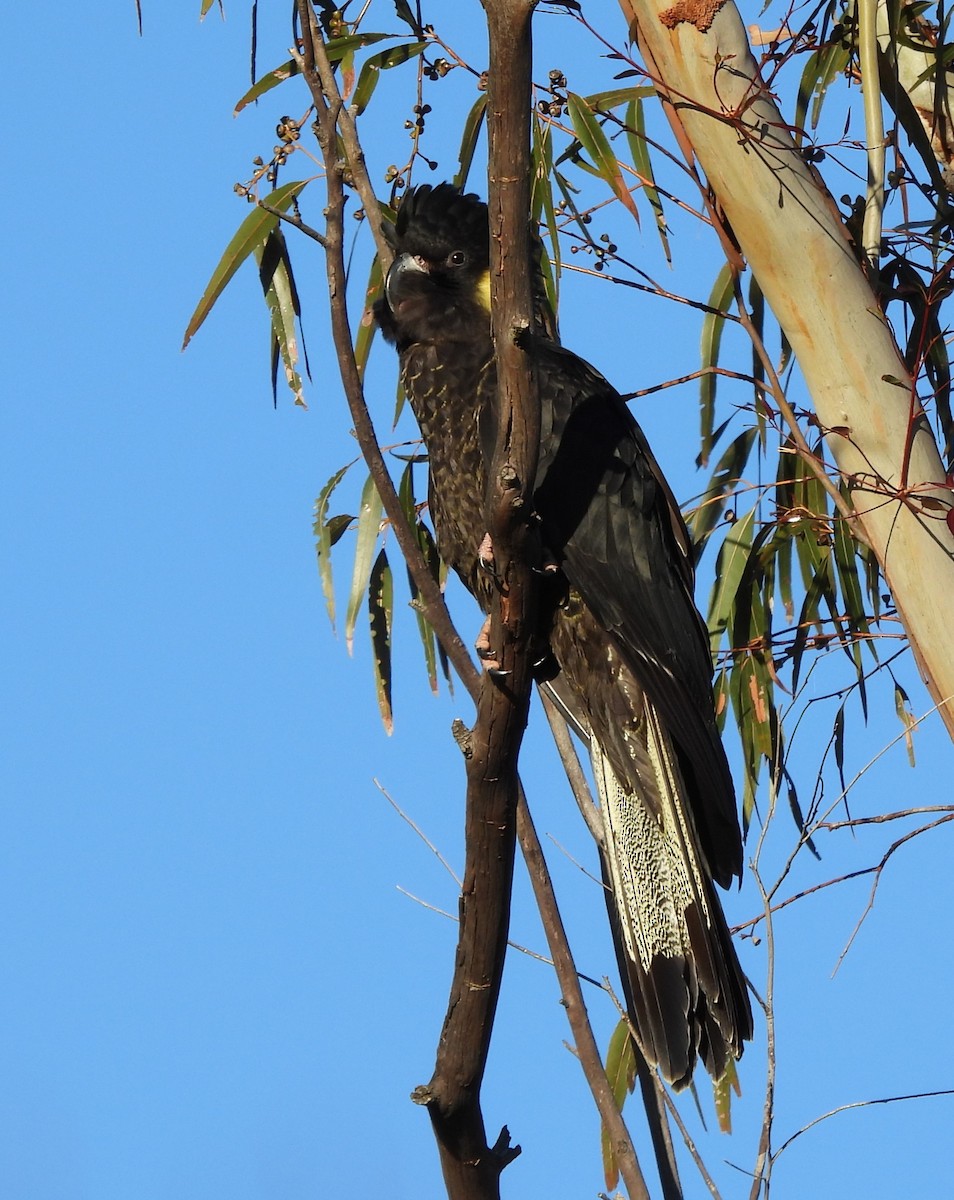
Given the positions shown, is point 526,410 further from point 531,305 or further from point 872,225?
point 872,225

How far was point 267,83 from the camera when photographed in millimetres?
3467

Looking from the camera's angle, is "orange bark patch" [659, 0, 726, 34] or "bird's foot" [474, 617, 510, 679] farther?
"orange bark patch" [659, 0, 726, 34]

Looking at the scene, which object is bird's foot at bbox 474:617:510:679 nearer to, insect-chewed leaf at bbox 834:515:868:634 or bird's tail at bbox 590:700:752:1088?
bird's tail at bbox 590:700:752:1088

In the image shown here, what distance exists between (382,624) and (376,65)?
4.56 ft

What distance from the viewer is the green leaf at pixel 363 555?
147 inches

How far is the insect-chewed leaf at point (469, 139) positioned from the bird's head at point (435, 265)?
0.11 meters

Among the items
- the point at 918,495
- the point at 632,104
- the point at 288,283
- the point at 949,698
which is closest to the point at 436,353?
the point at 288,283

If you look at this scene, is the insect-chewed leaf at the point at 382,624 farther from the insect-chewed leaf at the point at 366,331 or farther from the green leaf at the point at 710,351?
the green leaf at the point at 710,351

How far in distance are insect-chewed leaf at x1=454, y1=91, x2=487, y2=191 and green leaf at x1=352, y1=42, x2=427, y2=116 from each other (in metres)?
0.20

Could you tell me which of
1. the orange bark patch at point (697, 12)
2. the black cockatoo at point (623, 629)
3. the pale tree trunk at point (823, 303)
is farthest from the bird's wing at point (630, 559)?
the orange bark patch at point (697, 12)

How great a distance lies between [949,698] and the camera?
2.70m

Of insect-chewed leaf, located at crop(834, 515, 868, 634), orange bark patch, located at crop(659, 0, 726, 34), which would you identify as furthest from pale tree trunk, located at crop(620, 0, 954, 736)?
insect-chewed leaf, located at crop(834, 515, 868, 634)

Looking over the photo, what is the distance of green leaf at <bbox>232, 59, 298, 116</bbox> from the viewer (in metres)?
3.42

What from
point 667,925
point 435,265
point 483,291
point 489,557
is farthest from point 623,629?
point 435,265
